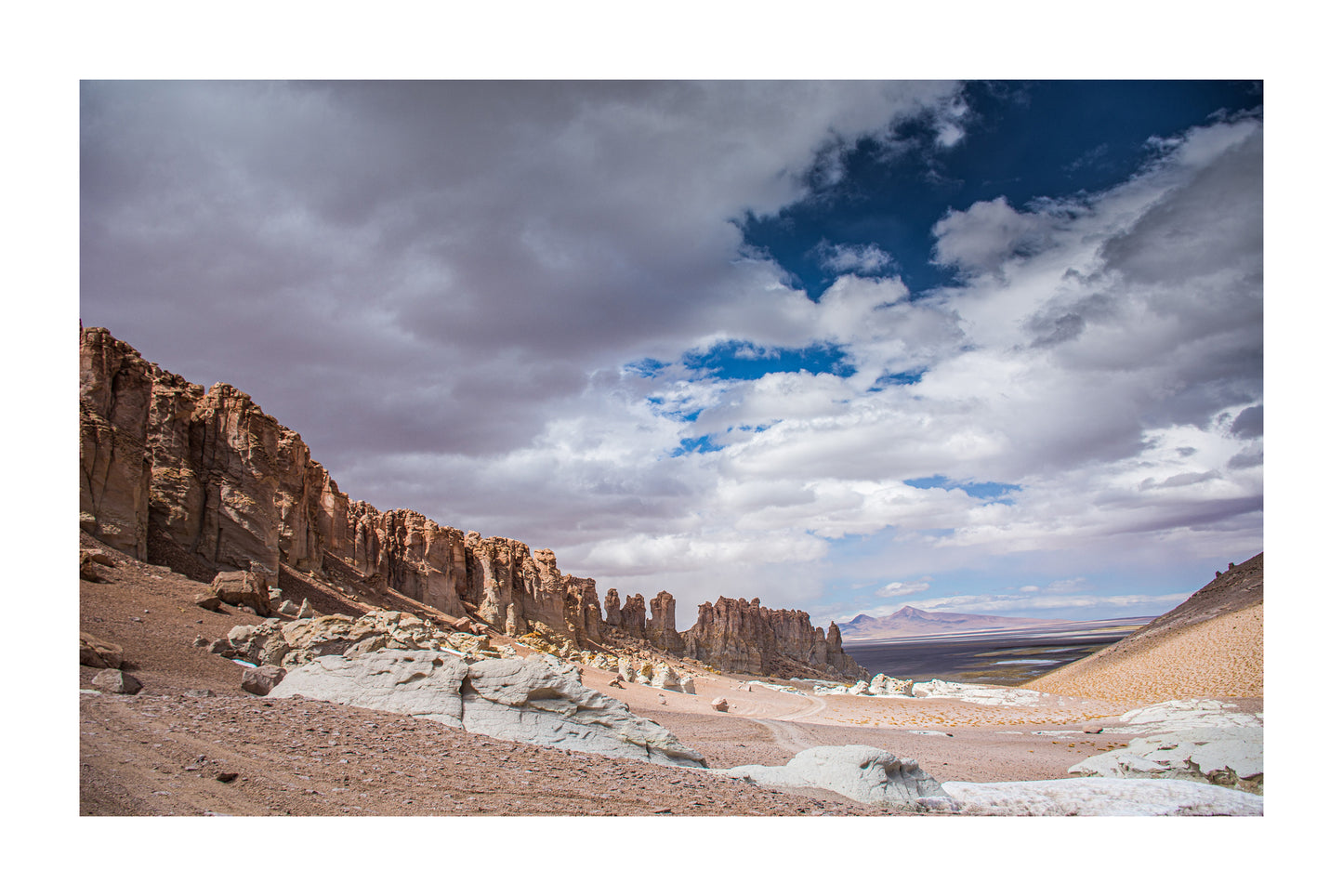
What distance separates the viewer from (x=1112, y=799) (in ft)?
24.1

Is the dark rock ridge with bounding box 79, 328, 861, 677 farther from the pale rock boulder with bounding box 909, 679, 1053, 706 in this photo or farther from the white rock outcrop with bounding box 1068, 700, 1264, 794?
the pale rock boulder with bounding box 909, 679, 1053, 706

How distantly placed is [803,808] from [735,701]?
16545 millimetres

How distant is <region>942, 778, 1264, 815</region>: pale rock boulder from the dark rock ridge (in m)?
16.5

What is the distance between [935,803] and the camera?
7.46 meters

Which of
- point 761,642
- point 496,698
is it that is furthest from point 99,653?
point 761,642

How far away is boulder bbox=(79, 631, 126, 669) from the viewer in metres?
7.82

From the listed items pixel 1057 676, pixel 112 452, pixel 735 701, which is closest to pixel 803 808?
pixel 735 701

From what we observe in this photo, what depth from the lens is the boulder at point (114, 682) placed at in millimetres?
7148

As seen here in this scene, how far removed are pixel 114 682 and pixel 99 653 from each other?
1150 millimetres

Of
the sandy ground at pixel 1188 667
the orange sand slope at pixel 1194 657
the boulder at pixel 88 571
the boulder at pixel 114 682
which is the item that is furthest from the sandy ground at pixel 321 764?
the orange sand slope at pixel 1194 657

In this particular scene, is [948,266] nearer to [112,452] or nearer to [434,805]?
[434,805]

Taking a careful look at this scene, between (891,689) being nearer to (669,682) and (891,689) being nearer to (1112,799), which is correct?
(669,682)

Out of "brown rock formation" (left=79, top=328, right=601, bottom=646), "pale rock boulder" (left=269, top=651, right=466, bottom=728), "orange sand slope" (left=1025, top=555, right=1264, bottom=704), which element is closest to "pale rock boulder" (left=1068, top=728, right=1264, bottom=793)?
"orange sand slope" (left=1025, top=555, right=1264, bottom=704)

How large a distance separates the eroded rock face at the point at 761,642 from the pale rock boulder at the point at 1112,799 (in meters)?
74.9
